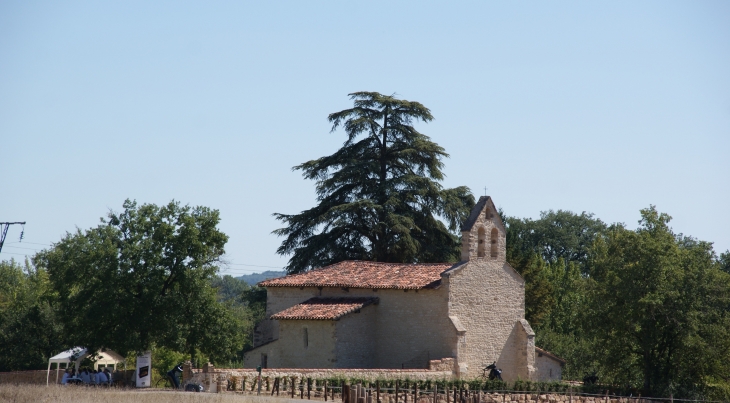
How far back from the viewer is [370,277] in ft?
154

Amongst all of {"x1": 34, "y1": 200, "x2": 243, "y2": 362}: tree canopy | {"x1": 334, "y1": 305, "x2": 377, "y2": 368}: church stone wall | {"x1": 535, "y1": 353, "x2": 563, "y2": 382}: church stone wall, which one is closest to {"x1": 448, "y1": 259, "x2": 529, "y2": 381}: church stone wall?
{"x1": 535, "y1": 353, "x2": 563, "y2": 382}: church stone wall

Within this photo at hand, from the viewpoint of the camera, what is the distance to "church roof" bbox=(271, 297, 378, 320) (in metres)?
43.2

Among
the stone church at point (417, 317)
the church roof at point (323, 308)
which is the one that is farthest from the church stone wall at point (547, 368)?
the church roof at point (323, 308)

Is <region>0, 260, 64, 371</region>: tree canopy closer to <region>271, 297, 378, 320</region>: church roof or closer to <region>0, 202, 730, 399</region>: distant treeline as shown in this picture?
<region>0, 202, 730, 399</region>: distant treeline

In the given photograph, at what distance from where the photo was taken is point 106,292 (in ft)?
136

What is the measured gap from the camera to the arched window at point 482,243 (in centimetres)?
4600

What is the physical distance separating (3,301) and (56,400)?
46.4 m

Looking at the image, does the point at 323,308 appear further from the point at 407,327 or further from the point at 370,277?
the point at 407,327

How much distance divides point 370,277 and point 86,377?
48.3 feet

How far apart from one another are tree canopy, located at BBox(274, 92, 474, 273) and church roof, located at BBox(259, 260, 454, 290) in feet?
34.6

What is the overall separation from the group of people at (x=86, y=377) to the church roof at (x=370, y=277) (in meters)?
9.87

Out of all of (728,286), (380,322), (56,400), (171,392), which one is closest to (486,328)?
(380,322)

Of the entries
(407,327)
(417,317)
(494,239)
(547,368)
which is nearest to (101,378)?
(407,327)

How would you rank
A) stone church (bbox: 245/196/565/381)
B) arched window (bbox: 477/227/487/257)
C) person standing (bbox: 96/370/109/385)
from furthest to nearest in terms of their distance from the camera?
arched window (bbox: 477/227/487/257) < stone church (bbox: 245/196/565/381) < person standing (bbox: 96/370/109/385)
